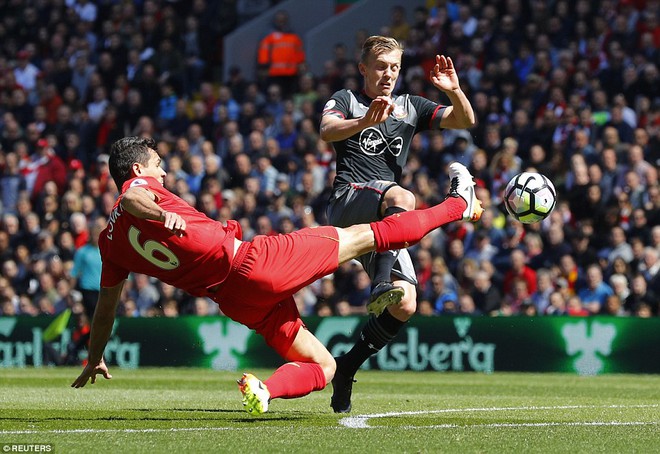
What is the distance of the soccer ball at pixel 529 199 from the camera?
9.15m

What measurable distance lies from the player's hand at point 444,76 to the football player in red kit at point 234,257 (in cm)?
117

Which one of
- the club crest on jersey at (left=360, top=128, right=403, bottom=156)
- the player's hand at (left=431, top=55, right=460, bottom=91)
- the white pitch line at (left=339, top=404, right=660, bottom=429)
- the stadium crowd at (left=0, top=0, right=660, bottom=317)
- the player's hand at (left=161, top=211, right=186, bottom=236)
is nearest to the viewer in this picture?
the player's hand at (left=161, top=211, right=186, bottom=236)

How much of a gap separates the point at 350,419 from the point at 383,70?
251cm

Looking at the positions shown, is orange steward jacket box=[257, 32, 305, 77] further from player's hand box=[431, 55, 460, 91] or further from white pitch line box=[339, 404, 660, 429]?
white pitch line box=[339, 404, 660, 429]

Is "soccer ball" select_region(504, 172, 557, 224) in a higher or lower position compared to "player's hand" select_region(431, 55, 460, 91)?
lower

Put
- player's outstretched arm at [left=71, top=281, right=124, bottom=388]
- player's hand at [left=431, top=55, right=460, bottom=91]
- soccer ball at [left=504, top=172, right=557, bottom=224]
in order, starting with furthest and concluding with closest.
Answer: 1. soccer ball at [left=504, top=172, right=557, bottom=224]
2. player's hand at [left=431, top=55, right=460, bottom=91]
3. player's outstretched arm at [left=71, top=281, right=124, bottom=388]

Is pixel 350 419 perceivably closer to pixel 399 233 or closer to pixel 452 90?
pixel 399 233

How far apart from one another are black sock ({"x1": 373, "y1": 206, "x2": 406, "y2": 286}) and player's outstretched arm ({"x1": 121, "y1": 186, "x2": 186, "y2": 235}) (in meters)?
1.88

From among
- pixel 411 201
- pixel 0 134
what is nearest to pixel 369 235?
pixel 411 201

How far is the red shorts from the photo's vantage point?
7.16 meters

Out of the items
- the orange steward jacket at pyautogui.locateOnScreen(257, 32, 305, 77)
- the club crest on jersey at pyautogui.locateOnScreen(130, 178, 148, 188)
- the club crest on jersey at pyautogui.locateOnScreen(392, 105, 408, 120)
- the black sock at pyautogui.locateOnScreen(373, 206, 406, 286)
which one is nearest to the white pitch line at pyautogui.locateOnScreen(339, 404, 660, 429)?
the black sock at pyautogui.locateOnScreen(373, 206, 406, 286)

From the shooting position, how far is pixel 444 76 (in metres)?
8.62

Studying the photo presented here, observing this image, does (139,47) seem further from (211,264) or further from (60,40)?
(211,264)

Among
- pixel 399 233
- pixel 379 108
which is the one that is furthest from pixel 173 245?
pixel 379 108
